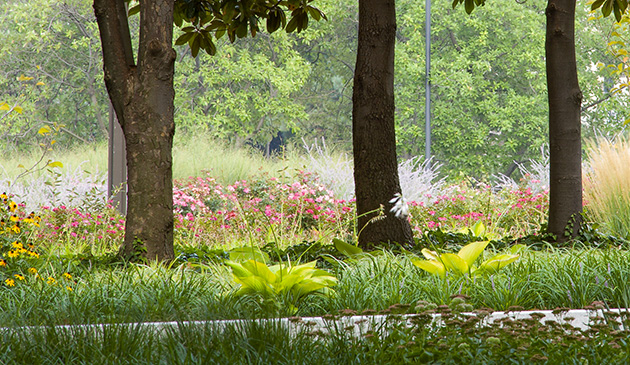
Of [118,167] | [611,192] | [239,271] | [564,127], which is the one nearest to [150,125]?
[239,271]

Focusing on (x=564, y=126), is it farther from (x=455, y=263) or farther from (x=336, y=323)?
(x=336, y=323)

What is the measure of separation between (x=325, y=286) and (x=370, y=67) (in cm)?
185

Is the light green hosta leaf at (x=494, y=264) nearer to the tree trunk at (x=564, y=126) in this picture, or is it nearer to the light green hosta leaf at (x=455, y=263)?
the light green hosta leaf at (x=455, y=263)

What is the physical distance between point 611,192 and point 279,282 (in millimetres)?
3465

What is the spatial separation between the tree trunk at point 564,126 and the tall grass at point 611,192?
2.64 ft

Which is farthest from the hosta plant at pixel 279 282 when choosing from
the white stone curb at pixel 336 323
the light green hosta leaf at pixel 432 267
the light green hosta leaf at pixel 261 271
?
the light green hosta leaf at pixel 432 267

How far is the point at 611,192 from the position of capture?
16.6 ft

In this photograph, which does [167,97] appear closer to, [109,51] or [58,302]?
[109,51]

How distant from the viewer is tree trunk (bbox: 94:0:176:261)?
3.33m

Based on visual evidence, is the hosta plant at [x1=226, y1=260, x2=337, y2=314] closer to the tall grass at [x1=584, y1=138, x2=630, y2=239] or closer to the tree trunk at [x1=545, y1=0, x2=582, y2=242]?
the tree trunk at [x1=545, y1=0, x2=582, y2=242]

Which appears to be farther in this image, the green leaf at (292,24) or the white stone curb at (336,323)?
the green leaf at (292,24)

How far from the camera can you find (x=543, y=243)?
4262 mm

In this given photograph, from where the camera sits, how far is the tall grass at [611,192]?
4.97 m

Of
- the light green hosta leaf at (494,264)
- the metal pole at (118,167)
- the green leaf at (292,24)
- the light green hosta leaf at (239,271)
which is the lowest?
the light green hosta leaf at (494,264)
